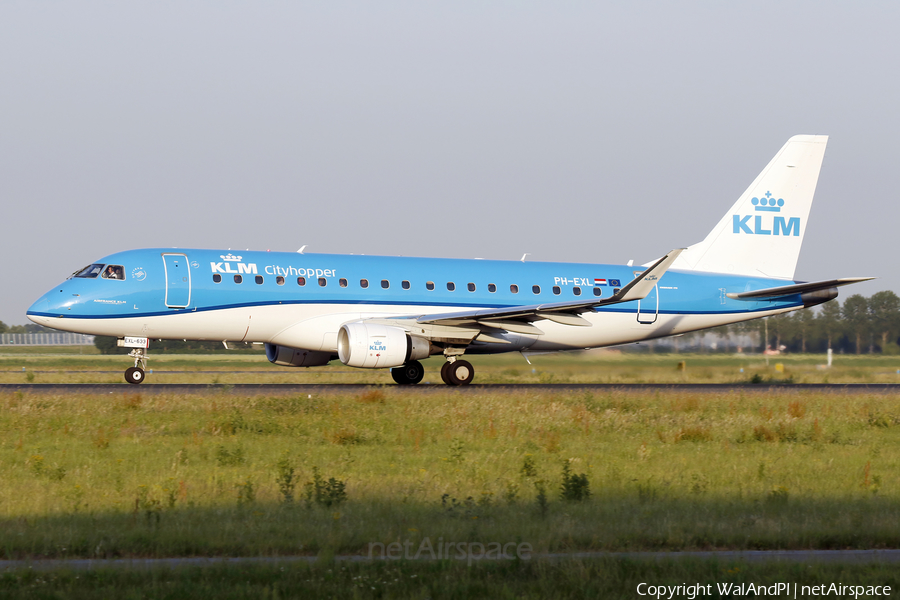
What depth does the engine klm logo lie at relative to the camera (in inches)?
1284

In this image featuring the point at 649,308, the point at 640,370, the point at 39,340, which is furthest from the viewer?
the point at 39,340

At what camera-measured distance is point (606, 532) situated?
8.90m

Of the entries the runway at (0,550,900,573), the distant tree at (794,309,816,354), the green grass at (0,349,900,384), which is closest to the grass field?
the runway at (0,550,900,573)

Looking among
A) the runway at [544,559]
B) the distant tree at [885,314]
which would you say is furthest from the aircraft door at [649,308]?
the runway at [544,559]

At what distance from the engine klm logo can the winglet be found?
8.26 metres

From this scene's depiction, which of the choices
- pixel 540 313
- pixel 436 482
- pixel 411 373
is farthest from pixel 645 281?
pixel 436 482

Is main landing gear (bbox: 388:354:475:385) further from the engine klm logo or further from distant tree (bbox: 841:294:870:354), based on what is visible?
distant tree (bbox: 841:294:870:354)

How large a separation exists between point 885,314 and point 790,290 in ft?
34.3

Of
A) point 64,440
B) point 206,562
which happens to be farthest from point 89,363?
point 206,562

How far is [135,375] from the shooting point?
25656 mm

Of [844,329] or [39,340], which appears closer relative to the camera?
[844,329]

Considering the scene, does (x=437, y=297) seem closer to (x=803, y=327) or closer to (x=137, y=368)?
(x=137, y=368)

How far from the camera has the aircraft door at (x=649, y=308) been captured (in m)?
30.0

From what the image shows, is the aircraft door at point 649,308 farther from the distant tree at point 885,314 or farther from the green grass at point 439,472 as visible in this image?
the distant tree at point 885,314
